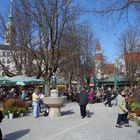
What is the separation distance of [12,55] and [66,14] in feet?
37.7

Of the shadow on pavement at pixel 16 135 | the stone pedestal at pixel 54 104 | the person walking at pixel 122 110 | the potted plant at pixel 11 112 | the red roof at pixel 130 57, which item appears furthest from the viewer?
the red roof at pixel 130 57

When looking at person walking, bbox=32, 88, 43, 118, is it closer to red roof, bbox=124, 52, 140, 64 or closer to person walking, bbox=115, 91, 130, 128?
person walking, bbox=115, 91, 130, 128

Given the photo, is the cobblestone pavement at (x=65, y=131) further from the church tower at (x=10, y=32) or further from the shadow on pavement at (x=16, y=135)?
the church tower at (x=10, y=32)

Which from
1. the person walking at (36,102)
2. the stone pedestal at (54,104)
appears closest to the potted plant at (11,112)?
the person walking at (36,102)

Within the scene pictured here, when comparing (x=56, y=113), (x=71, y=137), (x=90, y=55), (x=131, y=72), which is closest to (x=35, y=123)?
(x=56, y=113)

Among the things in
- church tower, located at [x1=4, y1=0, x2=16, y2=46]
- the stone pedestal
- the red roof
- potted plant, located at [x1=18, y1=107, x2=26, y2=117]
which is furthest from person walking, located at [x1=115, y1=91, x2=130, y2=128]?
the red roof

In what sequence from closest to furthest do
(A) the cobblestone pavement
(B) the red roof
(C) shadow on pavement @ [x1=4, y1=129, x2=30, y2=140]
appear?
(A) the cobblestone pavement
(C) shadow on pavement @ [x1=4, y1=129, x2=30, y2=140]
(B) the red roof

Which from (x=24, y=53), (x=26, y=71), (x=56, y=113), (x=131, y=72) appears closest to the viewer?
(x=56, y=113)

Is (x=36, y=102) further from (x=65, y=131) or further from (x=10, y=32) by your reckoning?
(x=10, y=32)

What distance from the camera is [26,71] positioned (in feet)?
150

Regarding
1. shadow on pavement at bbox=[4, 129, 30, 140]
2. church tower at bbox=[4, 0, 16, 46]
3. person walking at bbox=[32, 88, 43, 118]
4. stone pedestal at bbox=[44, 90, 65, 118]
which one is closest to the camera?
shadow on pavement at bbox=[4, 129, 30, 140]

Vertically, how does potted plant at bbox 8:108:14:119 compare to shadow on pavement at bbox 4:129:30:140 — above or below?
above

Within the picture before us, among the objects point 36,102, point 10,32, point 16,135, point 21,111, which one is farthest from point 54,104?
point 10,32

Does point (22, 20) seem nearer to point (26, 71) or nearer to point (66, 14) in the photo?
point (66, 14)
